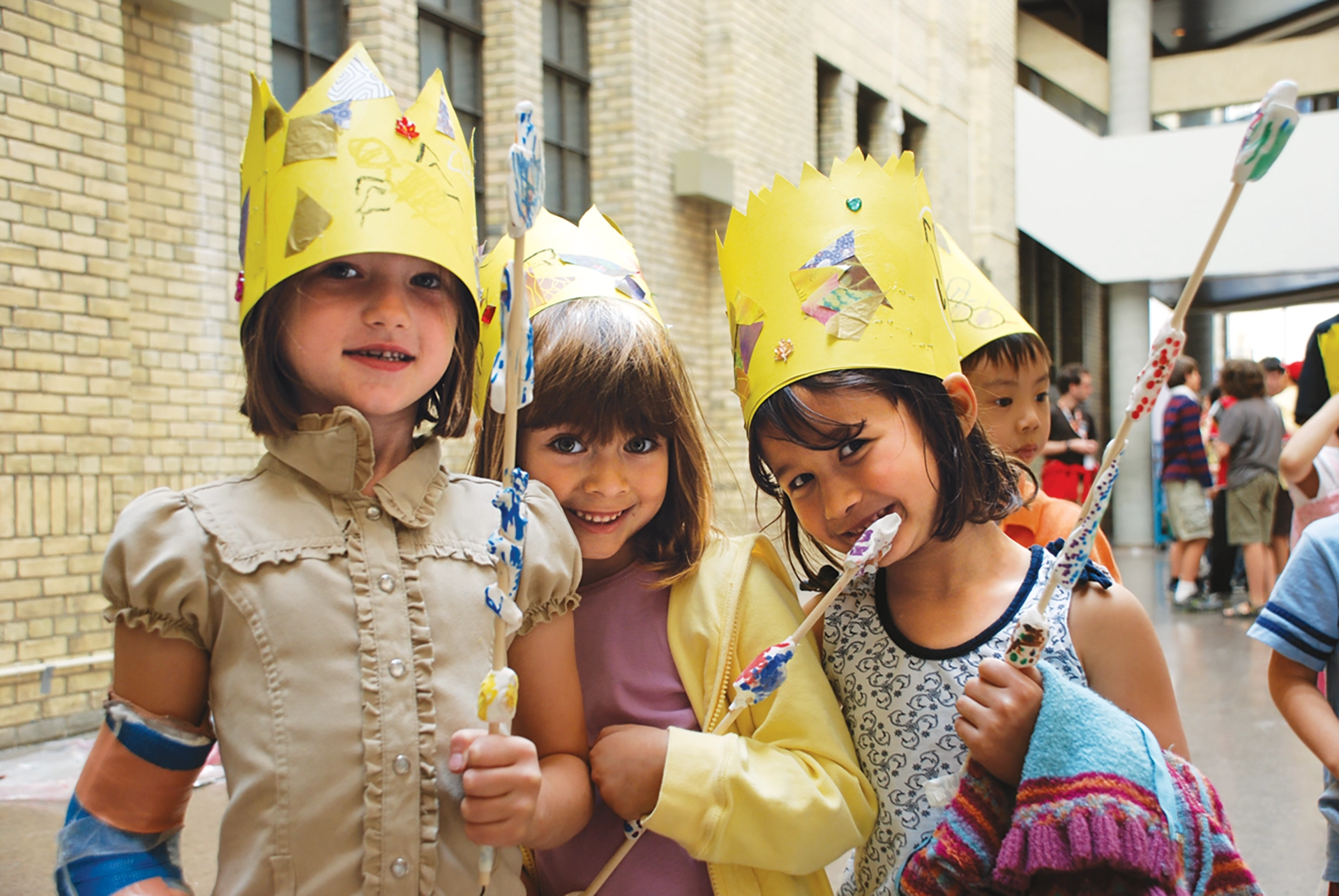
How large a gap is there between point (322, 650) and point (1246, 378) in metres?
7.45

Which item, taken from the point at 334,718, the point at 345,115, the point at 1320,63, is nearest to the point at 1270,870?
the point at 334,718

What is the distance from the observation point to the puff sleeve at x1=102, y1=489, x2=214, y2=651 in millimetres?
1151

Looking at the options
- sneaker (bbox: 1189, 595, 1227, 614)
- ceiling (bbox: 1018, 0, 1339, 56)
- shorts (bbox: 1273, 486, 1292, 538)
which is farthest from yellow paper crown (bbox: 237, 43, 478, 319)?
ceiling (bbox: 1018, 0, 1339, 56)

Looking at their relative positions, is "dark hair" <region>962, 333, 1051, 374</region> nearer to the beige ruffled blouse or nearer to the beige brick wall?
the beige brick wall

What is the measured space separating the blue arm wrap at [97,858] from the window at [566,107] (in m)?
6.65

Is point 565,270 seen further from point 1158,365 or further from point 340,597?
point 1158,365

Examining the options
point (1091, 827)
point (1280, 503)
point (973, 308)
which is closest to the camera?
point (1091, 827)

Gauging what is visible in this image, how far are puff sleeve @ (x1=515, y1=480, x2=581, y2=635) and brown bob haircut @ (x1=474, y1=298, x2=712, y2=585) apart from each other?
0.69 ft

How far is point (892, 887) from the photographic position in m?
1.50

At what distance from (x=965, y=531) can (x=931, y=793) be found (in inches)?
16.6

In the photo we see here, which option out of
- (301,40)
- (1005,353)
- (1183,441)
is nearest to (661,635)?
(1005,353)

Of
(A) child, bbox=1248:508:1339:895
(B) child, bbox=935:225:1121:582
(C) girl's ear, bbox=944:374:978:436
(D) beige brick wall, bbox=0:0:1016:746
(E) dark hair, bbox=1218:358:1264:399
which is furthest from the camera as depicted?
(E) dark hair, bbox=1218:358:1264:399

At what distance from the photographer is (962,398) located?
1622mm

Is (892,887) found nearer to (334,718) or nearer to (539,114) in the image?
(334,718)
